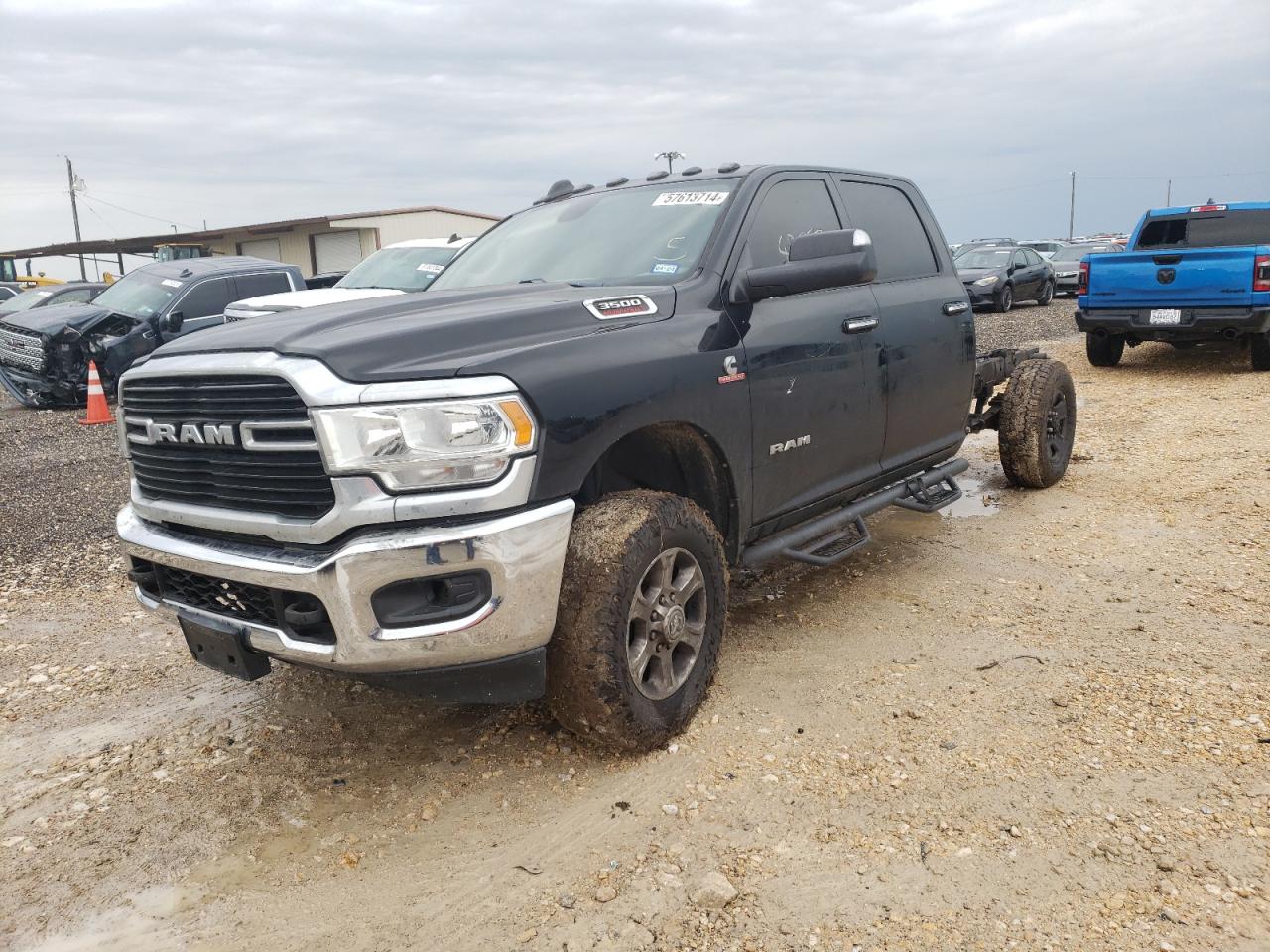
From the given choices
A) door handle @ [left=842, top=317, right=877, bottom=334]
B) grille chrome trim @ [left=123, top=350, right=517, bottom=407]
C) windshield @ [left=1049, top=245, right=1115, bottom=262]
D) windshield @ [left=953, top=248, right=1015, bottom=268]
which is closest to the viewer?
grille chrome trim @ [left=123, top=350, right=517, bottom=407]

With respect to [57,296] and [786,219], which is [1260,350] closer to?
[786,219]

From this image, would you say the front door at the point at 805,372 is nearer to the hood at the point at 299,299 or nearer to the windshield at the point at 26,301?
the hood at the point at 299,299

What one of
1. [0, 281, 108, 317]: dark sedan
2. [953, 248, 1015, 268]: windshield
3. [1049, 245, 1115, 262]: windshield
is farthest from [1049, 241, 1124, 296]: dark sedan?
[0, 281, 108, 317]: dark sedan

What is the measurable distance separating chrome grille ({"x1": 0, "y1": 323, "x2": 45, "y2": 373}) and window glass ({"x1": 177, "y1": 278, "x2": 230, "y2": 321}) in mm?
1587

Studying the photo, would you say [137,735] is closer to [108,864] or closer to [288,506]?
[108,864]

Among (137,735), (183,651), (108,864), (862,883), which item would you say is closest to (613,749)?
(862,883)

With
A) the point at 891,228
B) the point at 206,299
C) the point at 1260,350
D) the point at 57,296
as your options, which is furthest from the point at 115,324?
the point at 1260,350

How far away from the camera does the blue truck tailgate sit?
33.6 feet

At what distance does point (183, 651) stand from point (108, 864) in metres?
1.71

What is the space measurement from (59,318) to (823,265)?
11.0 meters

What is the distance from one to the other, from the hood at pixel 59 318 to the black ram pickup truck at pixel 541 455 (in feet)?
29.5

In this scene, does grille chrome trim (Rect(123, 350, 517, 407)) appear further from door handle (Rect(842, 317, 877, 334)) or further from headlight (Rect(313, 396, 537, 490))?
door handle (Rect(842, 317, 877, 334))

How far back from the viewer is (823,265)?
135 inches

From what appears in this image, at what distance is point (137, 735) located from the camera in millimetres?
3566
